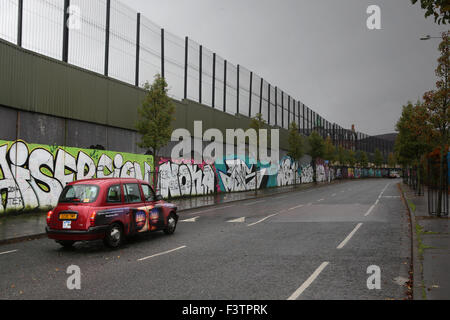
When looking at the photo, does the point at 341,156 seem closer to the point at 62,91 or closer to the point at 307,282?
the point at 62,91

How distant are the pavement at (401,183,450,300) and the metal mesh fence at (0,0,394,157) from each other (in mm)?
15994

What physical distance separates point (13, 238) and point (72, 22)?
12.1m

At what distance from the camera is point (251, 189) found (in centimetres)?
4000

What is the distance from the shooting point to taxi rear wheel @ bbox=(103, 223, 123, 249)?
9.28 metres

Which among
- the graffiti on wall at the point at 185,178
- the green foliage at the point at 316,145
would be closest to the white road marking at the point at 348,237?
the graffiti on wall at the point at 185,178

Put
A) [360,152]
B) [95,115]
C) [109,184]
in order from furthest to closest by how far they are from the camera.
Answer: [360,152], [95,115], [109,184]

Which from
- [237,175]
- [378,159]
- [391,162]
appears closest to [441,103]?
[237,175]

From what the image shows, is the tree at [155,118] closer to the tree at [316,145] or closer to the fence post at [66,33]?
the fence post at [66,33]

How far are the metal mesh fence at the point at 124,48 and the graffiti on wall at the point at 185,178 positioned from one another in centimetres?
504

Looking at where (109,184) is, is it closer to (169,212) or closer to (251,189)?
(169,212)

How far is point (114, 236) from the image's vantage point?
9.50m

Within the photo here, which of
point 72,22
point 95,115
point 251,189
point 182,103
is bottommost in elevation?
point 251,189
